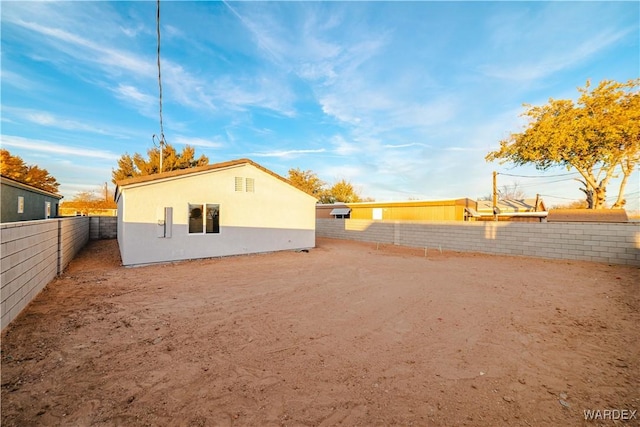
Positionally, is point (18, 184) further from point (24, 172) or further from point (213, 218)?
point (24, 172)

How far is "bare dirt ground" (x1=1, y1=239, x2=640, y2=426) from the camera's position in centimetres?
211

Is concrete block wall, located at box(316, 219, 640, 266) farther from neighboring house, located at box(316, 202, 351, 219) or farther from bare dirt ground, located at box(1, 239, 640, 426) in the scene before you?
neighboring house, located at box(316, 202, 351, 219)

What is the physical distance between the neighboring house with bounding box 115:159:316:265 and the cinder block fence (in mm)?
1919

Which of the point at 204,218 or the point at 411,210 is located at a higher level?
the point at 411,210

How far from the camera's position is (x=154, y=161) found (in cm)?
2472

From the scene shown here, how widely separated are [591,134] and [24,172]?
41.1m

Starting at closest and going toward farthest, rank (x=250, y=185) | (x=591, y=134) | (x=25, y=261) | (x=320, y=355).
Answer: (x=320, y=355) < (x=25, y=261) < (x=250, y=185) < (x=591, y=134)

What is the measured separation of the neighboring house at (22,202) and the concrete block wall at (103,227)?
2420 millimetres

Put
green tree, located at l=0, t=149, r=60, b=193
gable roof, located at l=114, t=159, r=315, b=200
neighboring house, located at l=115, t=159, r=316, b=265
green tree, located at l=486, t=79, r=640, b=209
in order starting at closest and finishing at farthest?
gable roof, located at l=114, t=159, r=315, b=200 → neighboring house, located at l=115, t=159, r=316, b=265 → green tree, located at l=486, t=79, r=640, b=209 → green tree, located at l=0, t=149, r=60, b=193

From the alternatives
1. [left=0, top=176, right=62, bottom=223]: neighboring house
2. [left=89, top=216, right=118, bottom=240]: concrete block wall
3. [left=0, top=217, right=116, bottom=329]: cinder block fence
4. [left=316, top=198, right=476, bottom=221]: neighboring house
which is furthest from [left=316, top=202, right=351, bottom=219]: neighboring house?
[left=0, top=217, right=116, bottom=329]: cinder block fence

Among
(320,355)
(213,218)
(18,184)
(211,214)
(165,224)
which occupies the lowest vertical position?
(320,355)

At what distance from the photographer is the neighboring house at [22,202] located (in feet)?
34.3

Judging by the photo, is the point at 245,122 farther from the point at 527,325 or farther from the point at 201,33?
the point at 527,325

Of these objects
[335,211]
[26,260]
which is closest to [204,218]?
[26,260]
